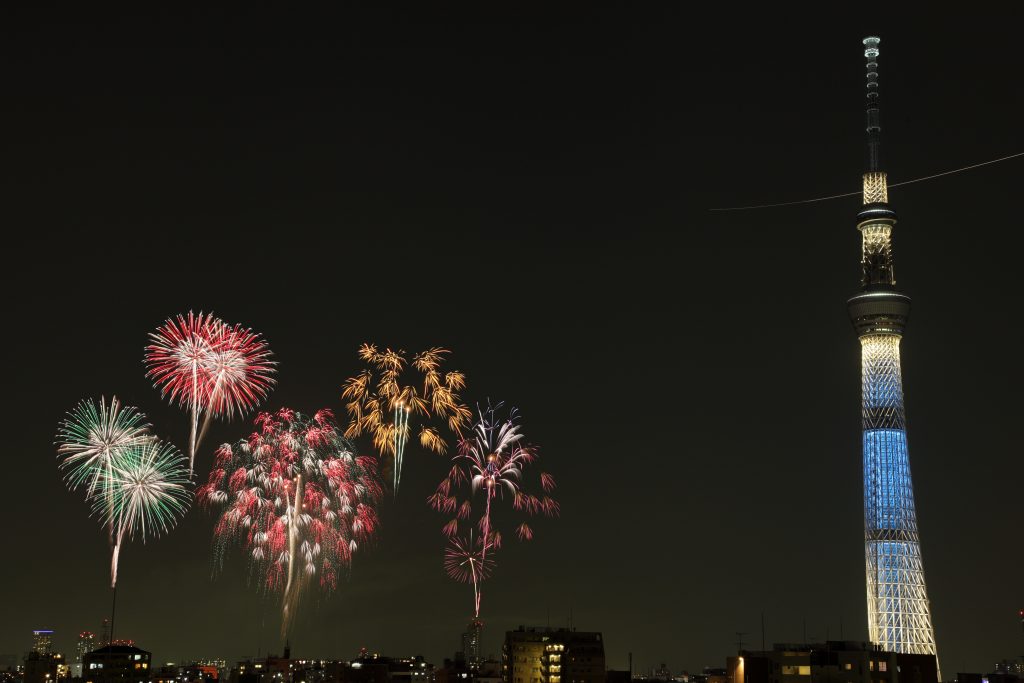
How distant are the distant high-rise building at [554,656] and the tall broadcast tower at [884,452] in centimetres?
3850

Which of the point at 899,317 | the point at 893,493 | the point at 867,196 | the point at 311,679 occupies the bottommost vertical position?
the point at 311,679

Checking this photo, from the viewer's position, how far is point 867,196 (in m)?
160

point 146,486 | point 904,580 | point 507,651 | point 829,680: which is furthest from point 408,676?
point 146,486

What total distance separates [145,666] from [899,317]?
338 ft

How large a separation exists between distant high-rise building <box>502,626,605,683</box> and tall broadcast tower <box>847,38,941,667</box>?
38.5 m

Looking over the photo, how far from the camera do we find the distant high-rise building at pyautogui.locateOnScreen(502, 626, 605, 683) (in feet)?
445

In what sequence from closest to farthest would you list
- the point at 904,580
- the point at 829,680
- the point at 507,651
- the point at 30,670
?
the point at 829,680 → the point at 507,651 → the point at 904,580 → the point at 30,670

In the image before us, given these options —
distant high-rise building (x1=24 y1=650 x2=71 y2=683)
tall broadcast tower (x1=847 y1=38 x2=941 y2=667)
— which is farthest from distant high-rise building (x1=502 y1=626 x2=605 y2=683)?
distant high-rise building (x1=24 y1=650 x2=71 y2=683)

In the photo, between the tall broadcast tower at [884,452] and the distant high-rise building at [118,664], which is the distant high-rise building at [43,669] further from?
the tall broadcast tower at [884,452]

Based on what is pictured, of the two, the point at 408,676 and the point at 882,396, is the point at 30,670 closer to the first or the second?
the point at 408,676

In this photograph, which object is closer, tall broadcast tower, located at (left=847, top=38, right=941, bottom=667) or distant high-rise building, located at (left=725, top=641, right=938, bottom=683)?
distant high-rise building, located at (left=725, top=641, right=938, bottom=683)

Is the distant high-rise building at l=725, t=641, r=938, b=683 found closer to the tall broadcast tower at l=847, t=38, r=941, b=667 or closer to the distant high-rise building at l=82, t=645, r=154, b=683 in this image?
the tall broadcast tower at l=847, t=38, r=941, b=667

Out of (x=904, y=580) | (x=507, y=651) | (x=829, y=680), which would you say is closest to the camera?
(x=829, y=680)

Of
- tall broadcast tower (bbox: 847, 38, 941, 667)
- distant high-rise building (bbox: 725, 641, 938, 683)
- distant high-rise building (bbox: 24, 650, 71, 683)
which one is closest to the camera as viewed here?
distant high-rise building (bbox: 725, 641, 938, 683)
